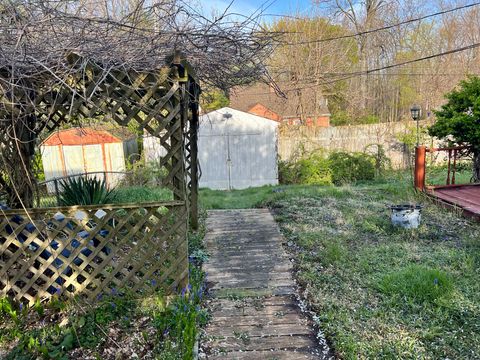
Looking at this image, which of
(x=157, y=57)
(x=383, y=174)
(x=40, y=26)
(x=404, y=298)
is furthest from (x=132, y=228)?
(x=383, y=174)

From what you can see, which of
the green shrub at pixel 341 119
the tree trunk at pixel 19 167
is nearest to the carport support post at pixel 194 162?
the tree trunk at pixel 19 167

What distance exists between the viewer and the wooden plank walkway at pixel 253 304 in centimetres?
248

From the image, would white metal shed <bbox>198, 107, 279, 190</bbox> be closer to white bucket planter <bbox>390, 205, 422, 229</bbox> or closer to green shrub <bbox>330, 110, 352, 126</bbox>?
white bucket planter <bbox>390, 205, 422, 229</bbox>

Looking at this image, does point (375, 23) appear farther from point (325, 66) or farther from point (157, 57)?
point (157, 57)

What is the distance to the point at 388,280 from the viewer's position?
3.23 m

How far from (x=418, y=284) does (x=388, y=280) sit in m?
0.25

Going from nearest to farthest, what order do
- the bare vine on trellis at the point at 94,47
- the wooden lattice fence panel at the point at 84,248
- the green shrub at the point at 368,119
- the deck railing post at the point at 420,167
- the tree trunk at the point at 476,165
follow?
the bare vine on trellis at the point at 94,47 < the wooden lattice fence panel at the point at 84,248 < the deck railing post at the point at 420,167 < the tree trunk at the point at 476,165 < the green shrub at the point at 368,119

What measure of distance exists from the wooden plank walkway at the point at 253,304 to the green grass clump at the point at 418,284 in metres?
0.88

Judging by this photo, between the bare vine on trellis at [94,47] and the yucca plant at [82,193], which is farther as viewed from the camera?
the yucca plant at [82,193]

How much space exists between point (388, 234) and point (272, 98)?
12.0m

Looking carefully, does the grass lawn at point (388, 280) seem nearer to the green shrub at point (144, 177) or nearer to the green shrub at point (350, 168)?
the green shrub at point (350, 168)

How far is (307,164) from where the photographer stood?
10406 millimetres

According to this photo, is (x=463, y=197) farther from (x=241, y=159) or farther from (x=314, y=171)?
(x=241, y=159)

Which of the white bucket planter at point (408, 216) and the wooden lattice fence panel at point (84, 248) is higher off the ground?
the wooden lattice fence panel at point (84, 248)
